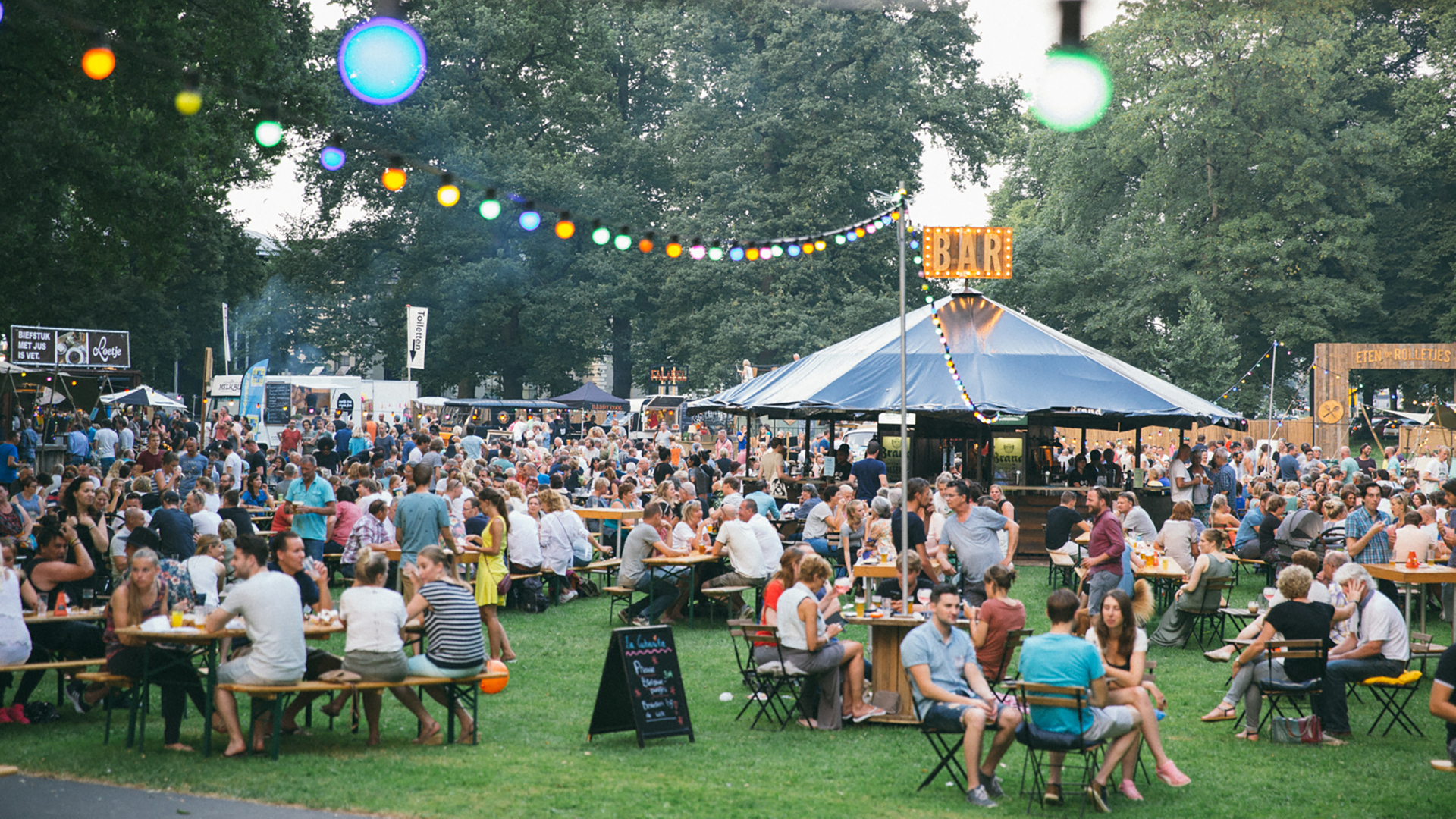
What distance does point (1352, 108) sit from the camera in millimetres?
39188

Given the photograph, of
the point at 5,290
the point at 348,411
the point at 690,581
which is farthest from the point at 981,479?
the point at 348,411

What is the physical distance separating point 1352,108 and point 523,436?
1138 inches

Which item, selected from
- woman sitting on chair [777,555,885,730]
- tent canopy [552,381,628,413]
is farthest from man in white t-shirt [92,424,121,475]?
tent canopy [552,381,628,413]

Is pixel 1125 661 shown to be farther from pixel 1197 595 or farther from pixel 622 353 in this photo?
pixel 622 353

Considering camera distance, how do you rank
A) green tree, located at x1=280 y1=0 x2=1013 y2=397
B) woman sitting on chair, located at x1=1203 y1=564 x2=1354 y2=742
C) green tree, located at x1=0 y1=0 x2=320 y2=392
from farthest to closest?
1. green tree, located at x1=280 y1=0 x2=1013 y2=397
2. green tree, located at x1=0 y1=0 x2=320 y2=392
3. woman sitting on chair, located at x1=1203 y1=564 x2=1354 y2=742

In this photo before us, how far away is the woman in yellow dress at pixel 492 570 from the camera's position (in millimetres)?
9805

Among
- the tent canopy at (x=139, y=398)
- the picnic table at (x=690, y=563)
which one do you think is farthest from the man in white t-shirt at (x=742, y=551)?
the tent canopy at (x=139, y=398)

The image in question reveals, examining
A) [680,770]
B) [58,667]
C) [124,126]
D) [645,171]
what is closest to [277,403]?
[645,171]

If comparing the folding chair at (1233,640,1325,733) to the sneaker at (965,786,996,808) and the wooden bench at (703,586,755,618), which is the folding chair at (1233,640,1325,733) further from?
the wooden bench at (703,586,755,618)

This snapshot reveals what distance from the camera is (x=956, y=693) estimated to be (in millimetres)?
6855

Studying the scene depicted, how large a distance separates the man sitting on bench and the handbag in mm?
6255

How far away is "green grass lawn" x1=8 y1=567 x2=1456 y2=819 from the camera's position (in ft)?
20.9

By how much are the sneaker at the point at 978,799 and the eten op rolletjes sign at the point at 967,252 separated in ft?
47.7

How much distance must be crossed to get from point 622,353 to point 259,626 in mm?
41228
